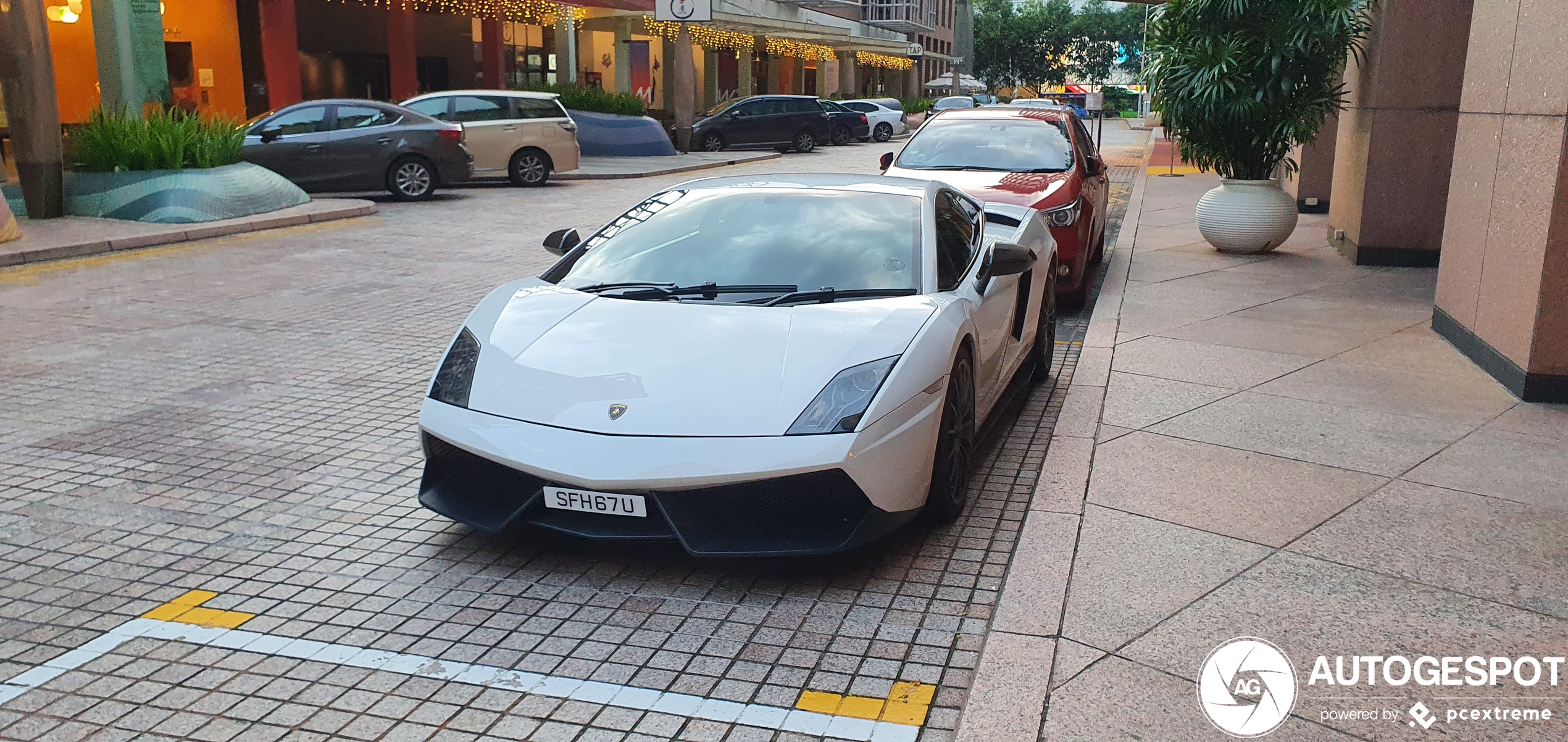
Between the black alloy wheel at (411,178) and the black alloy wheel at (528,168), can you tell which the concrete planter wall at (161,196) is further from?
the black alloy wheel at (528,168)

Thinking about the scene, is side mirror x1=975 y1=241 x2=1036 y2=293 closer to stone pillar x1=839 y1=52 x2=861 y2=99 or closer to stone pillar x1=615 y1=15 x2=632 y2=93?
stone pillar x1=615 y1=15 x2=632 y2=93

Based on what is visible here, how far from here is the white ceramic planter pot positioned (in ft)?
40.2

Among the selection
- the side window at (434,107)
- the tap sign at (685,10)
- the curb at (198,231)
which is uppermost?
the tap sign at (685,10)

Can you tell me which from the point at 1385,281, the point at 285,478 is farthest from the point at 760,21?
the point at 285,478

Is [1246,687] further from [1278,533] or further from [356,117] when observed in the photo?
[356,117]

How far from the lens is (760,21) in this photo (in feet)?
141

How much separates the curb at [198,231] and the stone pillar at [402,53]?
14.7 meters

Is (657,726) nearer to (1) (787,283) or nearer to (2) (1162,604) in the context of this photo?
(2) (1162,604)

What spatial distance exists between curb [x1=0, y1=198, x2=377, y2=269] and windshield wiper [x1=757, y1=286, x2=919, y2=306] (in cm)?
1004

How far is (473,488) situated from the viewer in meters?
4.58

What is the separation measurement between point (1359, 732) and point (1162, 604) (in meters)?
0.86

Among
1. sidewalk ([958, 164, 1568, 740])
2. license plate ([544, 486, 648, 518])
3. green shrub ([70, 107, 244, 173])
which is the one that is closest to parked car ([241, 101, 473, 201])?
green shrub ([70, 107, 244, 173])

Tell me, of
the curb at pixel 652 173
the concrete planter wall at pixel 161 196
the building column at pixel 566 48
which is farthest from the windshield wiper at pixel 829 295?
the building column at pixel 566 48

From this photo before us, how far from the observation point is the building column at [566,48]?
3641 centimetres
